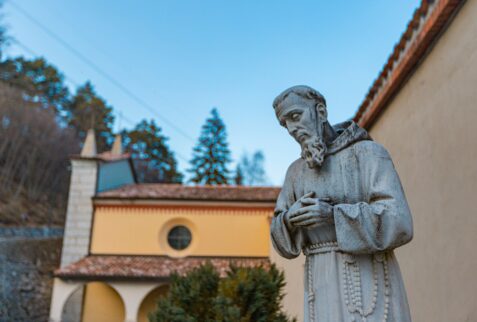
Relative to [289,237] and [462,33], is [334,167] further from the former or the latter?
[462,33]

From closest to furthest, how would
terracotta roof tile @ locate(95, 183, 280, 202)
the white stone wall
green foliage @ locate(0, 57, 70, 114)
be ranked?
the white stone wall < terracotta roof tile @ locate(95, 183, 280, 202) < green foliage @ locate(0, 57, 70, 114)

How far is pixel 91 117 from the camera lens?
4656 centimetres

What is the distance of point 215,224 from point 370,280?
1563cm

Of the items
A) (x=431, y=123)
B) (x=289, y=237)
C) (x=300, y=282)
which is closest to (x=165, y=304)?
(x=300, y=282)

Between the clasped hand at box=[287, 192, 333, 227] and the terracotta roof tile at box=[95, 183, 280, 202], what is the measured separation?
15.2m

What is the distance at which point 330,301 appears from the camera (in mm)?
2270

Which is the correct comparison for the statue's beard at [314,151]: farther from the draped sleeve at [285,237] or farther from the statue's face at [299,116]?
the draped sleeve at [285,237]

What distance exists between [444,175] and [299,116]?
3.59m

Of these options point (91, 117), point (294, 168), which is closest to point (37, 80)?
point (91, 117)

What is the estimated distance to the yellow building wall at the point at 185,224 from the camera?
683 inches

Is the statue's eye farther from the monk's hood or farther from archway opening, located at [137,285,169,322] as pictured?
archway opening, located at [137,285,169,322]

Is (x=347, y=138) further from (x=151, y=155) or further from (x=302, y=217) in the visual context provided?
(x=151, y=155)

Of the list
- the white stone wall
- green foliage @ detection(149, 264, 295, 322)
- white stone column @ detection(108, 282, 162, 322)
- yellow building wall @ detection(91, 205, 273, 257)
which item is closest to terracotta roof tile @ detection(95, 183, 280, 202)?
yellow building wall @ detection(91, 205, 273, 257)

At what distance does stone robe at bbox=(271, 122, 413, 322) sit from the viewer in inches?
84.7
